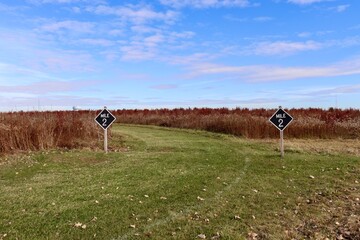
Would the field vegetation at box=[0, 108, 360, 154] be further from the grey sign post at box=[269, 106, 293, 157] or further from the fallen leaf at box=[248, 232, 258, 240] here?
the fallen leaf at box=[248, 232, 258, 240]

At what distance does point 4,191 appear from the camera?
28.2 ft

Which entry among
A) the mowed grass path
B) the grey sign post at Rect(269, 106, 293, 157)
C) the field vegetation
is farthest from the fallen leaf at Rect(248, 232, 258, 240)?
the field vegetation

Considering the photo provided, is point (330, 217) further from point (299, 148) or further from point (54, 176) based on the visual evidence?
point (299, 148)

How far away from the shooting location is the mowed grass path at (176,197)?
6188mm

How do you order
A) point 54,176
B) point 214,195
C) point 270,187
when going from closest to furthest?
1. point 214,195
2. point 270,187
3. point 54,176

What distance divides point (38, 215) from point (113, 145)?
38.1 ft

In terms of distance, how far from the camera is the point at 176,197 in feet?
27.1

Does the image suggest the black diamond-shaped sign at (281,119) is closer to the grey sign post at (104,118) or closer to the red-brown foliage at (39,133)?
the grey sign post at (104,118)

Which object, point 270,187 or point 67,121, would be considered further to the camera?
point 67,121

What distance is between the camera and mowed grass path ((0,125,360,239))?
619cm

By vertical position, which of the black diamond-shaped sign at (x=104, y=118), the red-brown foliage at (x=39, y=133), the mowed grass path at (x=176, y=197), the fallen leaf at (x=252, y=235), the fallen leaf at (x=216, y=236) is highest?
the black diamond-shaped sign at (x=104, y=118)

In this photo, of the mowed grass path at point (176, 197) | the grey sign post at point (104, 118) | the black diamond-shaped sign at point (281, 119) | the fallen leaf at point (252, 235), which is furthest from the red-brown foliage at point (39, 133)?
the fallen leaf at point (252, 235)

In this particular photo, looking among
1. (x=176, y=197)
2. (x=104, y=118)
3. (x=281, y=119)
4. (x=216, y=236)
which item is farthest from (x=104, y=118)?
(x=216, y=236)

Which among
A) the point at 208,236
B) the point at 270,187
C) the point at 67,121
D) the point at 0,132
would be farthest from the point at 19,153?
the point at 208,236
